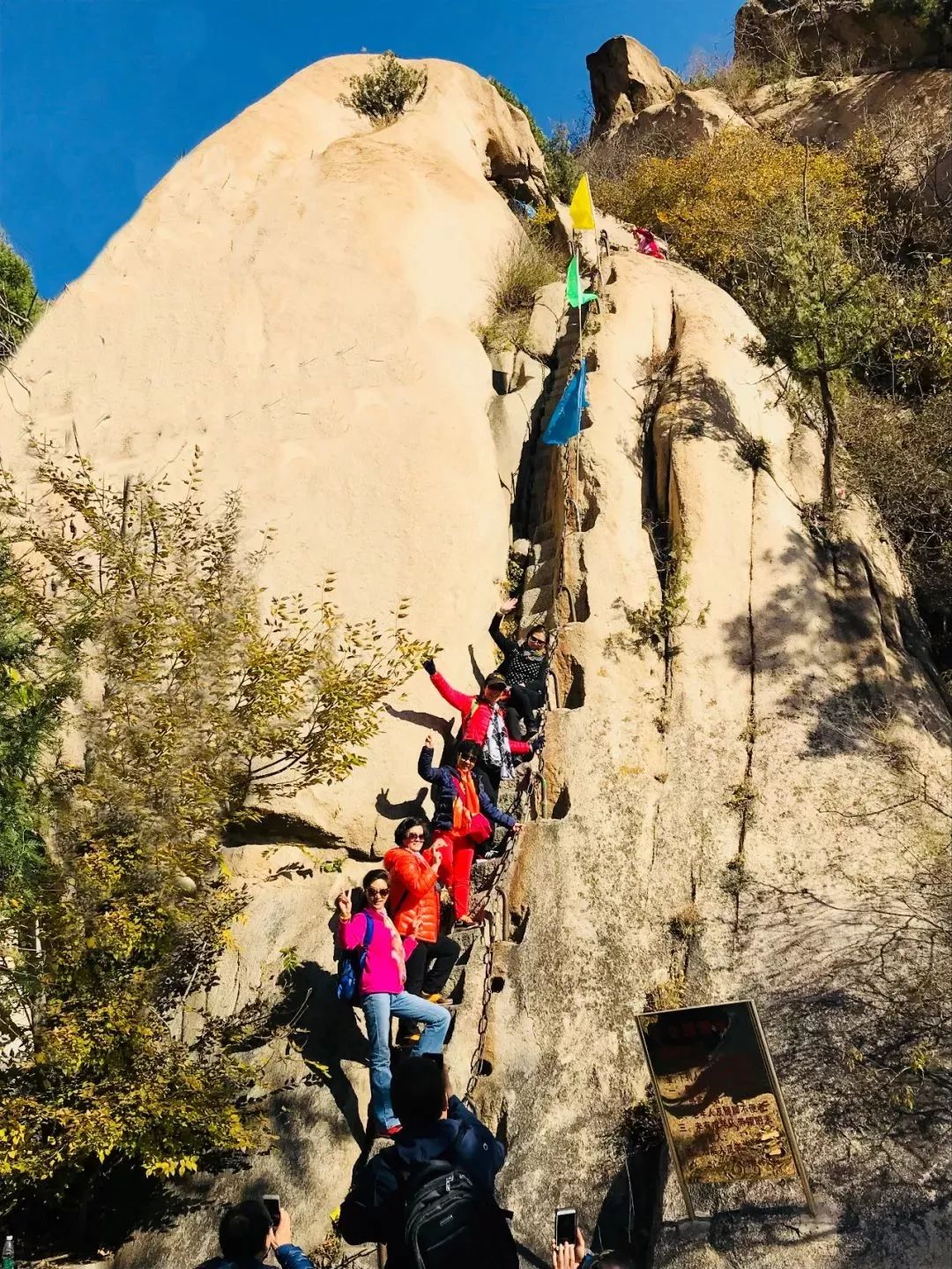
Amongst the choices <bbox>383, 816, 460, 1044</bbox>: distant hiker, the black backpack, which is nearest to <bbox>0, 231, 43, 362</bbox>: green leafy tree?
<bbox>383, 816, 460, 1044</bbox>: distant hiker

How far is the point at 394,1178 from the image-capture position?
3.68 meters

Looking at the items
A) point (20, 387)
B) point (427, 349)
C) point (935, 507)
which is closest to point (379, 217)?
point (427, 349)

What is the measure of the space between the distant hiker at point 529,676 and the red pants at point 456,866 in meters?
1.79

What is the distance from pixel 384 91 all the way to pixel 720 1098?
18857mm

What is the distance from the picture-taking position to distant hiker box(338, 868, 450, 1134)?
257 inches

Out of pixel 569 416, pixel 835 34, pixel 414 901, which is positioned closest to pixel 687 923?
pixel 414 901

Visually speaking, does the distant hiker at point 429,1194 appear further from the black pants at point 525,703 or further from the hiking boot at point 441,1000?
the black pants at point 525,703

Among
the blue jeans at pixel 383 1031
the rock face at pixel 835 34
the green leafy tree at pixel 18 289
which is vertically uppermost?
the rock face at pixel 835 34

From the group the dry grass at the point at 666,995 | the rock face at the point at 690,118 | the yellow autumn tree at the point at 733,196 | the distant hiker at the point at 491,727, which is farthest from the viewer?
the rock face at the point at 690,118

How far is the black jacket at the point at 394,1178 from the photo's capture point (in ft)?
11.9

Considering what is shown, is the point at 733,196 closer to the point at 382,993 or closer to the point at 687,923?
the point at 687,923

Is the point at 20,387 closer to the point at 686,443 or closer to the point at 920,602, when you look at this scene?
the point at 686,443

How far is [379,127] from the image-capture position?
711 inches

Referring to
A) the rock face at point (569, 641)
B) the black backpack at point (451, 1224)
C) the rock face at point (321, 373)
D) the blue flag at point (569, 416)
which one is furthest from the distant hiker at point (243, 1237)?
the blue flag at point (569, 416)
